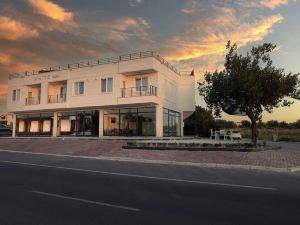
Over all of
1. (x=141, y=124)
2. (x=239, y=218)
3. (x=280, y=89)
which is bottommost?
(x=239, y=218)

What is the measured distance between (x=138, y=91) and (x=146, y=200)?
27035 millimetres

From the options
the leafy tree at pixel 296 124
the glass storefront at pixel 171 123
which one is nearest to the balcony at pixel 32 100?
the glass storefront at pixel 171 123

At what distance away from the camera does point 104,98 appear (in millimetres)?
35875

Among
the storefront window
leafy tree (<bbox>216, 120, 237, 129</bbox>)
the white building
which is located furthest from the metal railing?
leafy tree (<bbox>216, 120, 237, 129</bbox>)

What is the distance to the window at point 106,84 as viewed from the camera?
36125 millimetres

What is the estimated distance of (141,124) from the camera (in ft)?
113

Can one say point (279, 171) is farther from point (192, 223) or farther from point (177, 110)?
point (177, 110)

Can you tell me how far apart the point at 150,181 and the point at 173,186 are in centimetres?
126

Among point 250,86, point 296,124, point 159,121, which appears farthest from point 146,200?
point 296,124

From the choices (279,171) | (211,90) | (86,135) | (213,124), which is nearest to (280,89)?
(211,90)

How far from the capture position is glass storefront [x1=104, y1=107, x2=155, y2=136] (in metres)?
34.3

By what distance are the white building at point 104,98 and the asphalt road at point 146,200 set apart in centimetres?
2164

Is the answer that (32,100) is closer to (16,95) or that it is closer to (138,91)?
(16,95)

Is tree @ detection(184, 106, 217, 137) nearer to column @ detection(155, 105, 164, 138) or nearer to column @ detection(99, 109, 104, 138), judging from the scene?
column @ detection(155, 105, 164, 138)
